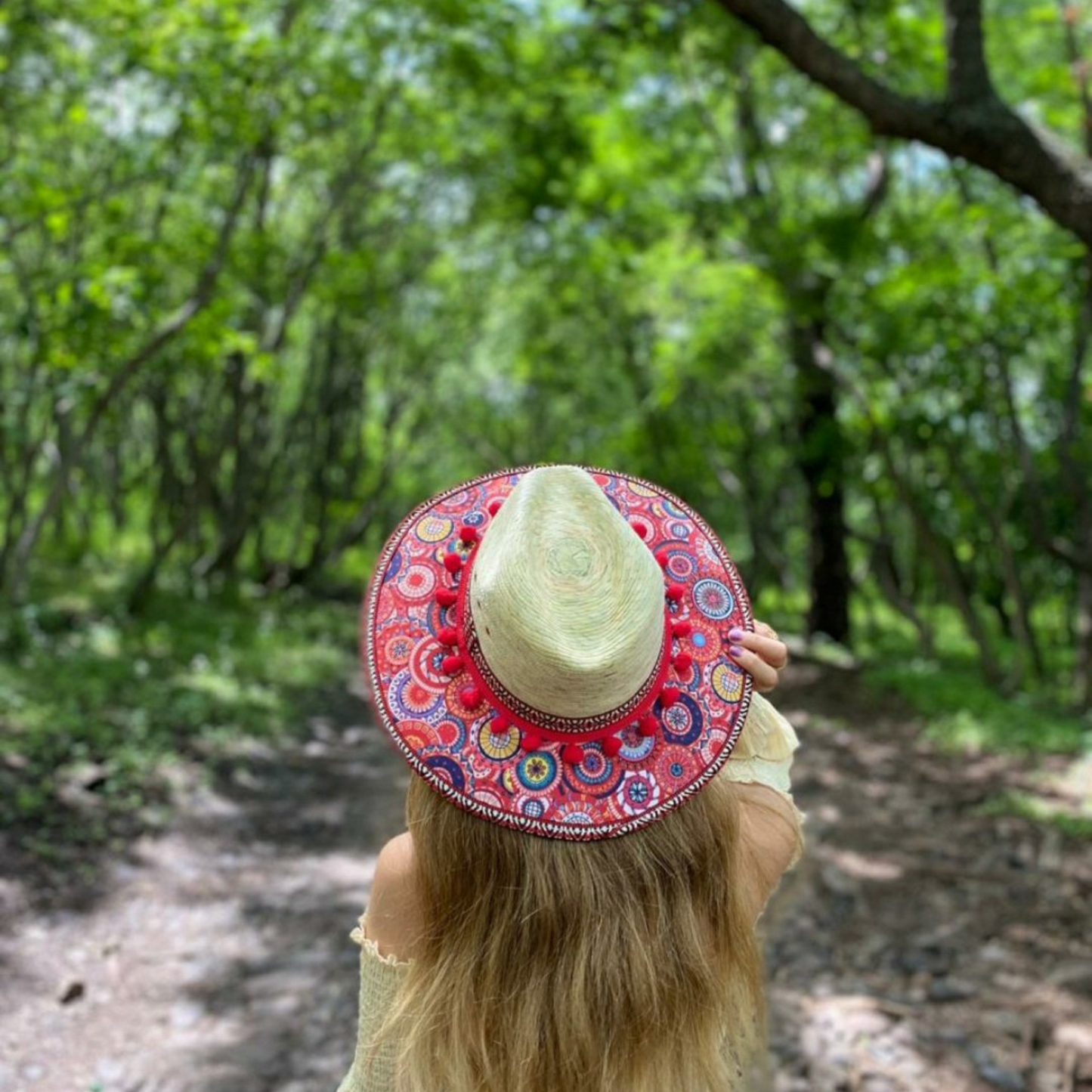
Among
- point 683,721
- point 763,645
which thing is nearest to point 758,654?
point 763,645

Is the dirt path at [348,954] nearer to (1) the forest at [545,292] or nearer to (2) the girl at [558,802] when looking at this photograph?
(1) the forest at [545,292]

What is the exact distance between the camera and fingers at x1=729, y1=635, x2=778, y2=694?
1515 mm

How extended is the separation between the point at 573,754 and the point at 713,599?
35cm

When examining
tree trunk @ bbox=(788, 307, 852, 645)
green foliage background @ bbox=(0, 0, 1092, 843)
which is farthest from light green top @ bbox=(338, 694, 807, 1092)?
tree trunk @ bbox=(788, 307, 852, 645)

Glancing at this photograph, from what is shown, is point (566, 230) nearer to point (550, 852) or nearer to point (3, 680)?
point (3, 680)

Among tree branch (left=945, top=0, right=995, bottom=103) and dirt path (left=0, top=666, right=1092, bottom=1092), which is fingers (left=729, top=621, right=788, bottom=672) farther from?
tree branch (left=945, top=0, right=995, bottom=103)

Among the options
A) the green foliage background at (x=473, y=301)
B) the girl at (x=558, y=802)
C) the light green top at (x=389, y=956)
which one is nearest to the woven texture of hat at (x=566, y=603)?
the girl at (x=558, y=802)

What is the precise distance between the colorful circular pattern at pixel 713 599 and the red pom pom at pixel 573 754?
1.01ft

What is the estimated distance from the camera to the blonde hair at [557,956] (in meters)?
1.36

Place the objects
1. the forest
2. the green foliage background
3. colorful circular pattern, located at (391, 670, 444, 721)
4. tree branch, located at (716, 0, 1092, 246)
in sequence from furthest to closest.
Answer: the green foliage background, the forest, tree branch, located at (716, 0, 1092, 246), colorful circular pattern, located at (391, 670, 444, 721)

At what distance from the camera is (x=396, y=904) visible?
5.08ft

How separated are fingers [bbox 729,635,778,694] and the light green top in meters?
0.08

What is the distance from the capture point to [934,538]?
10.9 m

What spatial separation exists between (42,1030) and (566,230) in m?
13.4
